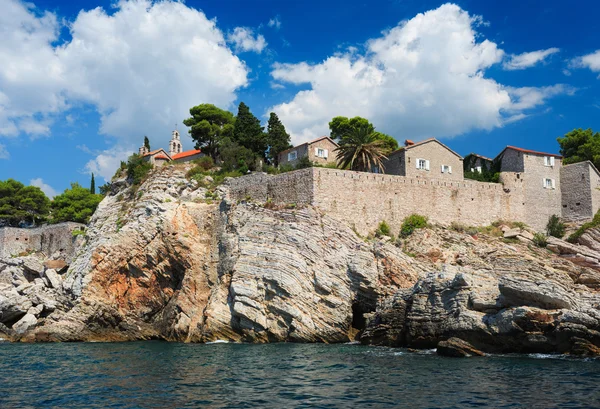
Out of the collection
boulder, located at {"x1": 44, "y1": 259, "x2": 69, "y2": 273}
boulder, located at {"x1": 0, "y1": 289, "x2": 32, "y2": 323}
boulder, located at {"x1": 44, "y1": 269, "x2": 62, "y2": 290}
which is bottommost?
boulder, located at {"x1": 0, "y1": 289, "x2": 32, "y2": 323}

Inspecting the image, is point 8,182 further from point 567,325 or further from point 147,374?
point 567,325

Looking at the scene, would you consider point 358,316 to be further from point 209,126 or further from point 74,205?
point 74,205

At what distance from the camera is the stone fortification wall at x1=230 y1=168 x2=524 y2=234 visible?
1363 inches

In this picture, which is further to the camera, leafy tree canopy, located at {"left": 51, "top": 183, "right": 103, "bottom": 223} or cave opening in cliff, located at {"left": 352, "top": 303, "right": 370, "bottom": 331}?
leafy tree canopy, located at {"left": 51, "top": 183, "right": 103, "bottom": 223}

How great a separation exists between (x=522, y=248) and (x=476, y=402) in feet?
73.4

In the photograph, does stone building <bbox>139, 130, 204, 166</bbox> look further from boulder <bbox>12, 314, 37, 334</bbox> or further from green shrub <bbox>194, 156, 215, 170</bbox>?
boulder <bbox>12, 314, 37, 334</bbox>

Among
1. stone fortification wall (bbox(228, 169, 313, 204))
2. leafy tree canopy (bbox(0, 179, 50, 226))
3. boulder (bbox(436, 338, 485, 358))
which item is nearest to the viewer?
boulder (bbox(436, 338, 485, 358))

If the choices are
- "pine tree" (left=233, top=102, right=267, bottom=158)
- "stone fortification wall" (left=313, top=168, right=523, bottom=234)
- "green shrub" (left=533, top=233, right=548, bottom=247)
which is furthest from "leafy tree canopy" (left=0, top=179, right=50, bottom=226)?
"green shrub" (left=533, top=233, right=548, bottom=247)

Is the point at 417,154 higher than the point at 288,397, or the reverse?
the point at 417,154

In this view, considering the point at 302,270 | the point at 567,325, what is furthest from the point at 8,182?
the point at 567,325

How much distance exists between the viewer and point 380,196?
3616 cm

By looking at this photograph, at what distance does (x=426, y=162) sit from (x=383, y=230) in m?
7.36

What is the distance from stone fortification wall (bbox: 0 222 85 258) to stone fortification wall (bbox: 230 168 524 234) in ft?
57.2

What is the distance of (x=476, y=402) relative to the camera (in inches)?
582
